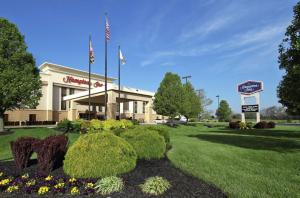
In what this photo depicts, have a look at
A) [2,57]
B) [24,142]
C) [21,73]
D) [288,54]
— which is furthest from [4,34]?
[288,54]

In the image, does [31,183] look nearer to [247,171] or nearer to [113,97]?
[247,171]

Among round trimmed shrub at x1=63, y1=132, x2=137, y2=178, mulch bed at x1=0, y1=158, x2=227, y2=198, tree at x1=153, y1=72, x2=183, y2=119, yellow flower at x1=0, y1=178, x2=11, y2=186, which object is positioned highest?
tree at x1=153, y1=72, x2=183, y2=119

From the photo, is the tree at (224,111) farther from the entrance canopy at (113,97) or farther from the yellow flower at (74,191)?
the yellow flower at (74,191)

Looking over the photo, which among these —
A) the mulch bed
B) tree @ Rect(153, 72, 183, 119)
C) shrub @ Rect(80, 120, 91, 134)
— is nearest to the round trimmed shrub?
the mulch bed

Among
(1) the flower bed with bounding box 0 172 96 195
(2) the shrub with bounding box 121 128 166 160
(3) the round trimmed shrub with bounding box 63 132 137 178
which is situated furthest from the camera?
(2) the shrub with bounding box 121 128 166 160

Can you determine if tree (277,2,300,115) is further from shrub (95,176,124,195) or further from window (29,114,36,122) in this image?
window (29,114,36,122)

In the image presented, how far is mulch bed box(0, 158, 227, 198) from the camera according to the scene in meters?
5.59

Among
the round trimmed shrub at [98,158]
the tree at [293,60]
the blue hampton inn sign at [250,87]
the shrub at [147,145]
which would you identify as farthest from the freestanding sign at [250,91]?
the round trimmed shrub at [98,158]

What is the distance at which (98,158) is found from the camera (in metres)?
6.99

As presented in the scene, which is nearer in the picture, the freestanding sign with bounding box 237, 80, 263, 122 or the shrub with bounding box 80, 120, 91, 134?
the shrub with bounding box 80, 120, 91, 134

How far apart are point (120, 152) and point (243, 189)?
10.6 feet

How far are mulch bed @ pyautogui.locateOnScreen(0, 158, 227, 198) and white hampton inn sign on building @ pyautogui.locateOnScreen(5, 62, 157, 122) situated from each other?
27.6 meters

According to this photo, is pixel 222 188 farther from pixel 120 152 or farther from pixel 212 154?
pixel 212 154

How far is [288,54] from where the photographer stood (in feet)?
44.7
